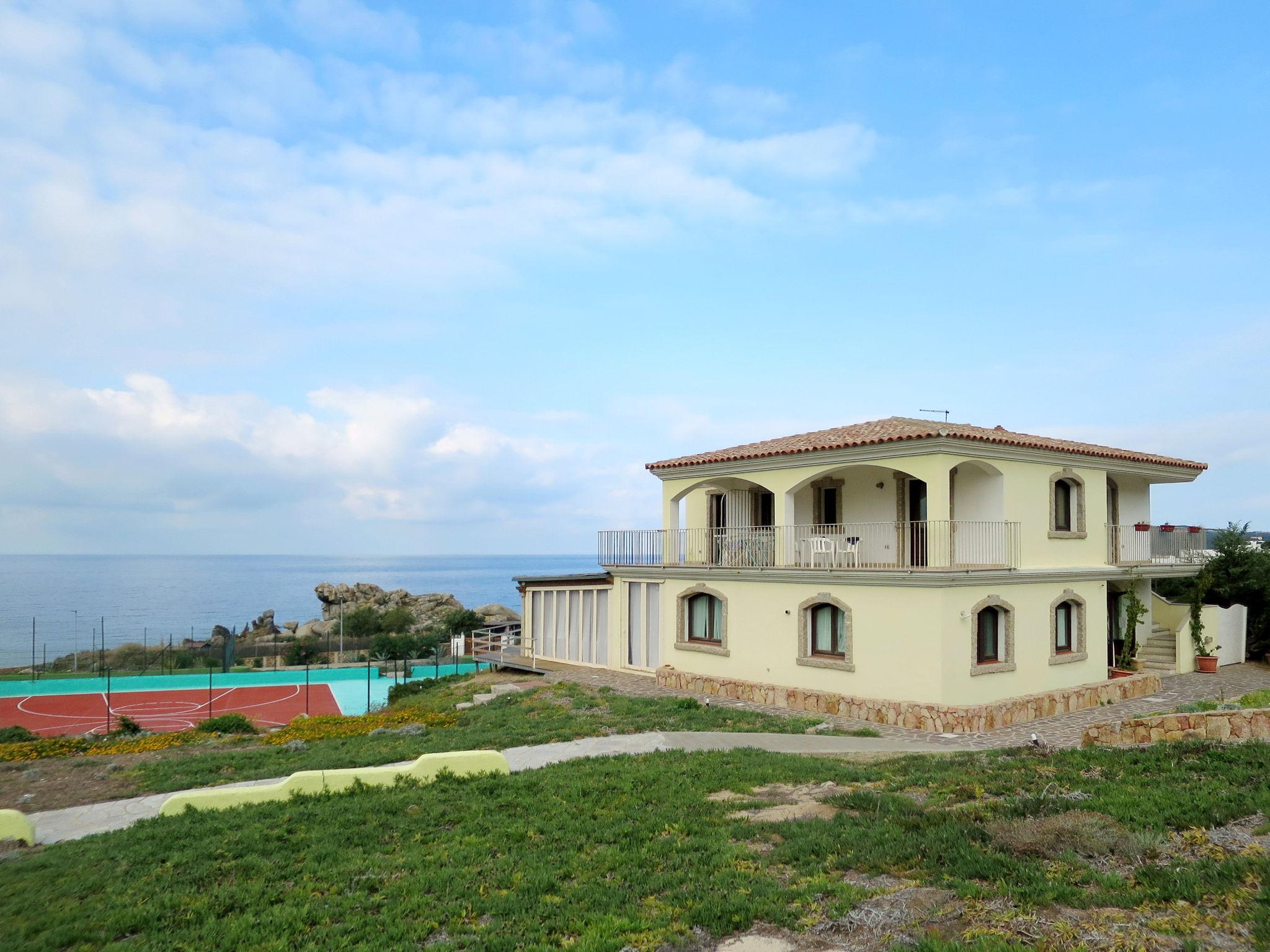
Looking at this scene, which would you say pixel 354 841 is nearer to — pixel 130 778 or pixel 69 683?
pixel 130 778

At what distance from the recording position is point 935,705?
17484 mm

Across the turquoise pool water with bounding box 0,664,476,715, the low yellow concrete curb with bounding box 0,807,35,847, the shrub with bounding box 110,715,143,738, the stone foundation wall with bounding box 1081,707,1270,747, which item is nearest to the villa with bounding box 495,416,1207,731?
the stone foundation wall with bounding box 1081,707,1270,747

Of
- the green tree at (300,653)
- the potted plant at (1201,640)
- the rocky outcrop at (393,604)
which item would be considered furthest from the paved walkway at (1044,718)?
the rocky outcrop at (393,604)

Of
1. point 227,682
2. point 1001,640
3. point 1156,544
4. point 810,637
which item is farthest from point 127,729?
point 1156,544

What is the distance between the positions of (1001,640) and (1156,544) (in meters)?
12.5

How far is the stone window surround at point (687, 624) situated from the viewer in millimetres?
22516

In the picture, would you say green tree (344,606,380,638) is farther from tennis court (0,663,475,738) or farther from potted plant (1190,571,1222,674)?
potted plant (1190,571,1222,674)

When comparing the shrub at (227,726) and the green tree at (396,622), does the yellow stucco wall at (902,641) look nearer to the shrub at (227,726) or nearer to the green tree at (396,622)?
the shrub at (227,726)

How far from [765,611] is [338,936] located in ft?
52.9

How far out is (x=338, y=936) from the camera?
6.46 m

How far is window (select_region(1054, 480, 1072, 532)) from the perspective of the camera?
2234cm

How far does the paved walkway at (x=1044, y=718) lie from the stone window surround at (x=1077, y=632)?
147 cm

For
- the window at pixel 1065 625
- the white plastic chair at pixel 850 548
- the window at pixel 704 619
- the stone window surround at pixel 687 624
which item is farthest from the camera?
the window at pixel 704 619

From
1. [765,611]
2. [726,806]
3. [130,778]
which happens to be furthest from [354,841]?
[765,611]
